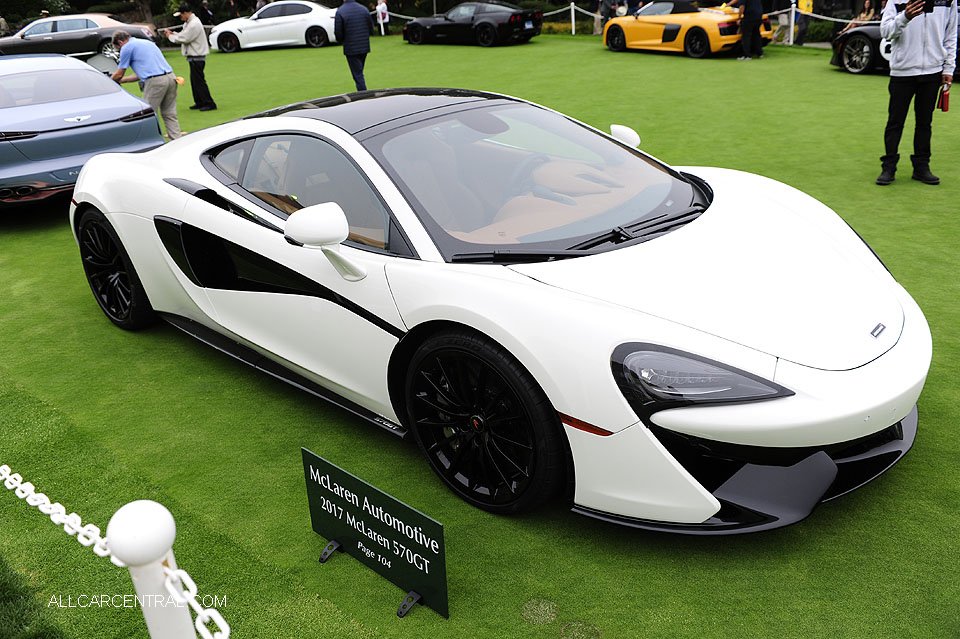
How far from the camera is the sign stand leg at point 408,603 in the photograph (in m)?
2.55

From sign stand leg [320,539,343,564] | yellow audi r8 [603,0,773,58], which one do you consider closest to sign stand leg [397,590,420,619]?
sign stand leg [320,539,343,564]

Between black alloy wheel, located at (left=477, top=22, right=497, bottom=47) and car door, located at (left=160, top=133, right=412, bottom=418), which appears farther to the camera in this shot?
black alloy wheel, located at (left=477, top=22, right=497, bottom=47)

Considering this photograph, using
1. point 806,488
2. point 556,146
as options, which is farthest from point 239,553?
point 556,146

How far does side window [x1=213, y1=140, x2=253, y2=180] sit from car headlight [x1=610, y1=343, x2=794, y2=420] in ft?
7.13

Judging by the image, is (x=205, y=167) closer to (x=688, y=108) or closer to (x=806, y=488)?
(x=806, y=488)

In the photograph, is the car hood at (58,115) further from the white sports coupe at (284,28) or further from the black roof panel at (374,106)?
the white sports coupe at (284,28)

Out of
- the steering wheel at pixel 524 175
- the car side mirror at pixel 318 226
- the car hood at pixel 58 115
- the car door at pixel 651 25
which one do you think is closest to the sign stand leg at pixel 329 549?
the car side mirror at pixel 318 226

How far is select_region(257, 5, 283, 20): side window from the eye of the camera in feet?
68.7

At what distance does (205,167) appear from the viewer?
12.9 feet

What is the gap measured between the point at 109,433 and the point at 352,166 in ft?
5.51

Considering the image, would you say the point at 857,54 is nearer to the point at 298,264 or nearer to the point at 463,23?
the point at 463,23

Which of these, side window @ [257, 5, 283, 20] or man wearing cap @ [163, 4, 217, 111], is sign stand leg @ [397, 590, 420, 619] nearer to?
man wearing cap @ [163, 4, 217, 111]

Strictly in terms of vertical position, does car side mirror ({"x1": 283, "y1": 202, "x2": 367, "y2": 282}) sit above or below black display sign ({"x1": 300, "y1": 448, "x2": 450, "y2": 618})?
above

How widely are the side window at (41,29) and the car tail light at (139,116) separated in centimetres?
1451
